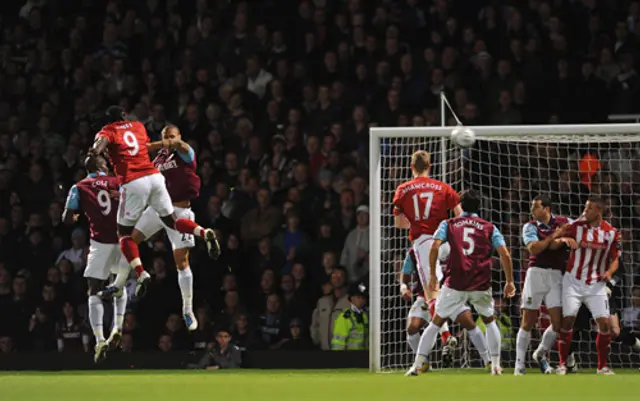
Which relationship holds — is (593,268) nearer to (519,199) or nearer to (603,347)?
(603,347)

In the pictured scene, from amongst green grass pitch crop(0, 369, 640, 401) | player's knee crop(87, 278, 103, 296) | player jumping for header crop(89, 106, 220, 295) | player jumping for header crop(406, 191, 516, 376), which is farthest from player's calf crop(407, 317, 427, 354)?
player's knee crop(87, 278, 103, 296)

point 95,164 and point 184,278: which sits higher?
point 95,164

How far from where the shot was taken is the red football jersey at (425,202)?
1234cm

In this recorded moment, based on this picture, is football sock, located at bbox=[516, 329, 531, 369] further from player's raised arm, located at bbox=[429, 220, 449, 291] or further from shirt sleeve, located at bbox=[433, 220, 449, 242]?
shirt sleeve, located at bbox=[433, 220, 449, 242]

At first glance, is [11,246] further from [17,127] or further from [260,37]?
[260,37]

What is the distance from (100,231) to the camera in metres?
13.3

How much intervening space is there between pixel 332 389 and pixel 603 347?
13.9 feet

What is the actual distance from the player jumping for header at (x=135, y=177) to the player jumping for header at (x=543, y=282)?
335cm

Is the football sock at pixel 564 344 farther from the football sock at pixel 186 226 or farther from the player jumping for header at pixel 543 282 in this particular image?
the football sock at pixel 186 226

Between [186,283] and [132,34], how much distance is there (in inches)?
276

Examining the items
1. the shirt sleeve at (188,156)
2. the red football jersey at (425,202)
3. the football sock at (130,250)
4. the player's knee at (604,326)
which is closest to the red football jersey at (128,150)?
the shirt sleeve at (188,156)

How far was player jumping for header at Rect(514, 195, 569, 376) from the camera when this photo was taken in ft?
42.4

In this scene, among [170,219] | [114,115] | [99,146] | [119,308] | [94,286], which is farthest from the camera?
[119,308]

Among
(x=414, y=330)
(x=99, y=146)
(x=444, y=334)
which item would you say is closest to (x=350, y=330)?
(x=414, y=330)
